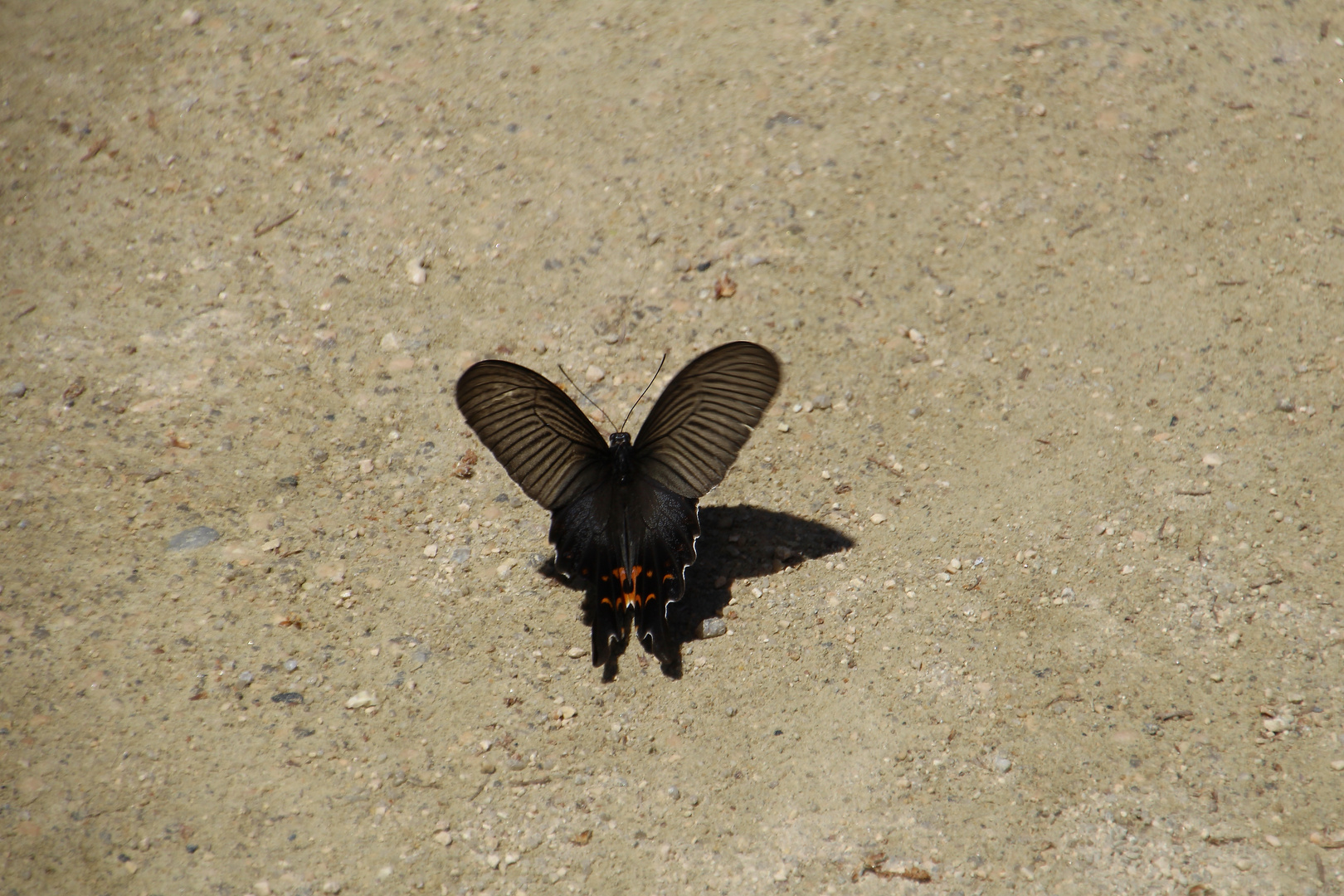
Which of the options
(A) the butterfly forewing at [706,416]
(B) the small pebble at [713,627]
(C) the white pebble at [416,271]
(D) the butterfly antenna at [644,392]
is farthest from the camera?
(C) the white pebble at [416,271]

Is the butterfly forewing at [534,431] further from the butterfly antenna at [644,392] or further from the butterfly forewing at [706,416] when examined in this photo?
the butterfly antenna at [644,392]

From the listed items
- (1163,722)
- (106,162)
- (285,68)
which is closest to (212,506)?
(106,162)

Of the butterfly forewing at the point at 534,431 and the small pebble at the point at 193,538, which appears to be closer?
the butterfly forewing at the point at 534,431

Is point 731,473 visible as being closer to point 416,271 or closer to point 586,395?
point 586,395

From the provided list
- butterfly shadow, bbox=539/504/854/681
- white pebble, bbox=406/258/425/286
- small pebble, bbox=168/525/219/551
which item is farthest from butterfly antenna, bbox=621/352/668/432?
small pebble, bbox=168/525/219/551

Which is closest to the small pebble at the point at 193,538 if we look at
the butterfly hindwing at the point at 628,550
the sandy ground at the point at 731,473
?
the sandy ground at the point at 731,473

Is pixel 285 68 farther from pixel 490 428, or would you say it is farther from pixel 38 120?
pixel 490 428
